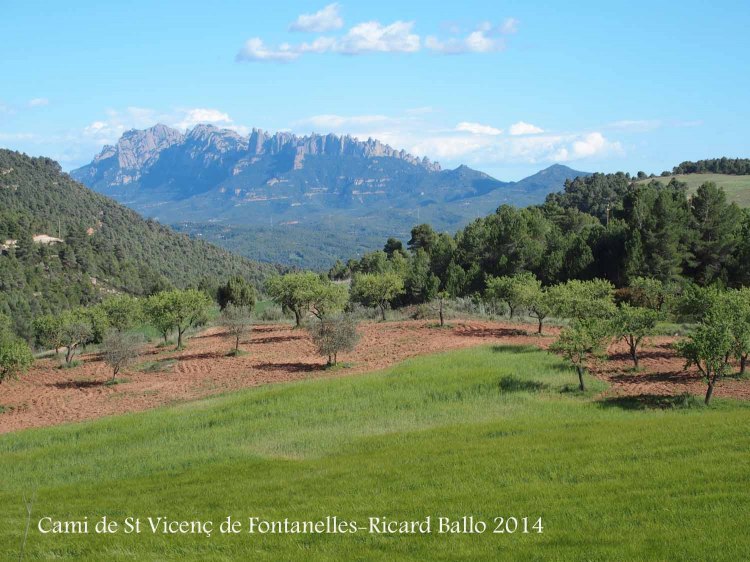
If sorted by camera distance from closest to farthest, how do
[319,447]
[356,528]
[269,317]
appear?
[356,528] < [319,447] < [269,317]

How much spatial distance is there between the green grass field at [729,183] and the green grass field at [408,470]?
93.1 metres

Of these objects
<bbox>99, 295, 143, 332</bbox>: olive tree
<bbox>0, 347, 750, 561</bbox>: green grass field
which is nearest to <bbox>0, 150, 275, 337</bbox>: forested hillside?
<bbox>99, 295, 143, 332</bbox>: olive tree

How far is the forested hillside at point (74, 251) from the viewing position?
90125mm

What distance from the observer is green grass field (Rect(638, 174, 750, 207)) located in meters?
108

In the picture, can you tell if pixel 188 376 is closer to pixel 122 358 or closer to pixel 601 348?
pixel 122 358

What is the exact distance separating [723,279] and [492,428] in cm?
4463

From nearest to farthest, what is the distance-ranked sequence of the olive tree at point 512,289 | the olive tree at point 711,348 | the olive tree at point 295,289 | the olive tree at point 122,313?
the olive tree at point 711,348
the olive tree at point 512,289
the olive tree at point 295,289
the olive tree at point 122,313

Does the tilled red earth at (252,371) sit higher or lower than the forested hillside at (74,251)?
lower

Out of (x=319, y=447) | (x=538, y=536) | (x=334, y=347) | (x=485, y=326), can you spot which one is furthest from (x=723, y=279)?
(x=538, y=536)

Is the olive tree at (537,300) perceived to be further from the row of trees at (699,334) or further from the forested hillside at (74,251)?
the forested hillside at (74,251)

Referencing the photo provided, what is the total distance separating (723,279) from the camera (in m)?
56.8

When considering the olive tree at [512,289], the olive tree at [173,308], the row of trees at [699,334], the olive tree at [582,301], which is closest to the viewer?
the row of trees at [699,334]

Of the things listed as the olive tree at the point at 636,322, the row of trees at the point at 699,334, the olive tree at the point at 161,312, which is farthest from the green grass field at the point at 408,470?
the olive tree at the point at 161,312

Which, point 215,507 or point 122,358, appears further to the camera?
point 122,358
